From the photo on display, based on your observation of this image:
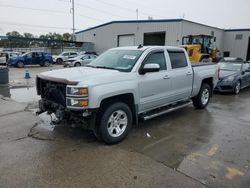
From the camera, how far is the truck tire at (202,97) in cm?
677

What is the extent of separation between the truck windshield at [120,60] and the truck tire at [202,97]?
9.67 feet

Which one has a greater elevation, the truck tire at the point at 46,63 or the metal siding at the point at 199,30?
the metal siding at the point at 199,30

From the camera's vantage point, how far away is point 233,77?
31.1 feet

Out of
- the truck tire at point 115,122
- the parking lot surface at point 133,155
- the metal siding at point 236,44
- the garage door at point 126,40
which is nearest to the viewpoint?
the parking lot surface at point 133,155

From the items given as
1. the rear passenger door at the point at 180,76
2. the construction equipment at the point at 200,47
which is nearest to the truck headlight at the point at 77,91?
the rear passenger door at the point at 180,76

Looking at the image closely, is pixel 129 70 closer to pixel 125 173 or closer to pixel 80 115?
pixel 80 115

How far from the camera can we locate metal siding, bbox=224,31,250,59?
2979 centimetres

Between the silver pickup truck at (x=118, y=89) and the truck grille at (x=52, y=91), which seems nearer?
the silver pickup truck at (x=118, y=89)

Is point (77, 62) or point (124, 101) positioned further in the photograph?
point (77, 62)

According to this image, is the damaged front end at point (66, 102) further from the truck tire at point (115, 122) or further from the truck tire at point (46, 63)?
the truck tire at point (46, 63)

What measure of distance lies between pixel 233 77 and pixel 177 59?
202 inches

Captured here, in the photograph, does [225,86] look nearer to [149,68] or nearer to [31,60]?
[149,68]

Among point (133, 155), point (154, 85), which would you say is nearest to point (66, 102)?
point (133, 155)

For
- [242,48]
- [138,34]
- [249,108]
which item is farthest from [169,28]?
[249,108]
